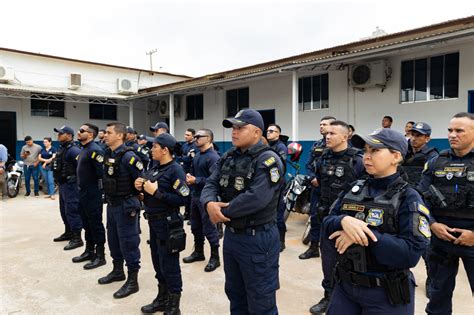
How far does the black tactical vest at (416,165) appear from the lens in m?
4.34

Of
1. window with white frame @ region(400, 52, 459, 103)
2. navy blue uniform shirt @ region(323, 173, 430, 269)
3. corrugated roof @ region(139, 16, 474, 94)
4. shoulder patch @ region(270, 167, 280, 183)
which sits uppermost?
corrugated roof @ region(139, 16, 474, 94)

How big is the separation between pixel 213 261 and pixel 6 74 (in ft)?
39.7

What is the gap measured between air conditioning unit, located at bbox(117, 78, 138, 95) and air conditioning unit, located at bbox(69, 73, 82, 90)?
165 cm

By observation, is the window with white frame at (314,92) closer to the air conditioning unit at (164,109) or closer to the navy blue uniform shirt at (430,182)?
the navy blue uniform shirt at (430,182)

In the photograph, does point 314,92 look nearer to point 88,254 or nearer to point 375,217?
point 88,254

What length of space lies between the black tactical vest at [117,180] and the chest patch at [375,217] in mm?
2758

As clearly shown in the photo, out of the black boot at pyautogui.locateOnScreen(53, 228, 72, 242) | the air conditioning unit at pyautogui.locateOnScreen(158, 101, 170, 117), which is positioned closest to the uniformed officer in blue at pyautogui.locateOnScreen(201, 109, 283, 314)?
the black boot at pyautogui.locateOnScreen(53, 228, 72, 242)

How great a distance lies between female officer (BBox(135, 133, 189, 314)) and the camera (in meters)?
3.26

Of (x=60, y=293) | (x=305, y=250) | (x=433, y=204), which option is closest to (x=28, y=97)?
(x=60, y=293)

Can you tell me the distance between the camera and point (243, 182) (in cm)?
262

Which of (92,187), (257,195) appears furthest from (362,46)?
(257,195)

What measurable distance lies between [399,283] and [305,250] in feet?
12.1

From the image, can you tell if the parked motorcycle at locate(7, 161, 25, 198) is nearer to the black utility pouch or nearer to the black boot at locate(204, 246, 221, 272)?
the black boot at locate(204, 246, 221, 272)

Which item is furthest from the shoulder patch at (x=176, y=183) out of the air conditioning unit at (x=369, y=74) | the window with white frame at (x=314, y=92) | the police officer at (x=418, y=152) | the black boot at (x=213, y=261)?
the window with white frame at (x=314, y=92)
